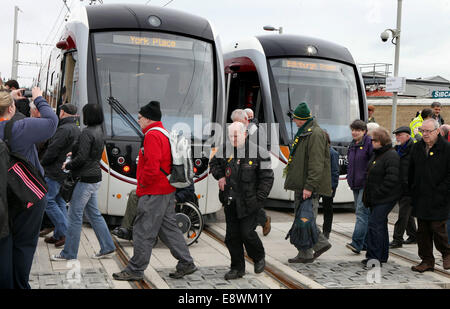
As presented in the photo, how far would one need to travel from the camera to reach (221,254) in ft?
22.4

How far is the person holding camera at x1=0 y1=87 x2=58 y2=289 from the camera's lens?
405cm

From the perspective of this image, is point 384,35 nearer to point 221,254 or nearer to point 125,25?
point 125,25

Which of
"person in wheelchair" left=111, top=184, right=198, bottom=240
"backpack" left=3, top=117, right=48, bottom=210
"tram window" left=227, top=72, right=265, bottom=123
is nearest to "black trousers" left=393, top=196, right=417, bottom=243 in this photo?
"person in wheelchair" left=111, top=184, right=198, bottom=240

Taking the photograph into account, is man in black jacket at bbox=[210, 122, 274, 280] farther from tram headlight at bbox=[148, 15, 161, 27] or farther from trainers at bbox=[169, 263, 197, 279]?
tram headlight at bbox=[148, 15, 161, 27]

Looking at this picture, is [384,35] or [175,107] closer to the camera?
[175,107]

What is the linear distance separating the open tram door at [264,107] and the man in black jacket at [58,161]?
3.79 meters

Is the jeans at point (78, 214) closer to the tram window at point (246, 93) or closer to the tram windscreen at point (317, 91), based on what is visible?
the tram window at point (246, 93)

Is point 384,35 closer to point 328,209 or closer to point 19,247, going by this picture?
point 328,209

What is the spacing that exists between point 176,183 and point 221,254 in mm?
1765

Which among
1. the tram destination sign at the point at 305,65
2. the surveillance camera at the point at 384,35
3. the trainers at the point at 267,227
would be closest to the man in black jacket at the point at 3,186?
the trainers at the point at 267,227

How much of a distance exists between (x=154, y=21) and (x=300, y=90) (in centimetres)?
331

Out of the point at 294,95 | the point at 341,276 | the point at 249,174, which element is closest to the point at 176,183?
the point at 249,174

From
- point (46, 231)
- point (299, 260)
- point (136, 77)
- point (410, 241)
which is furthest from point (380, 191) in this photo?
point (46, 231)

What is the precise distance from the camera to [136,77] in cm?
803
